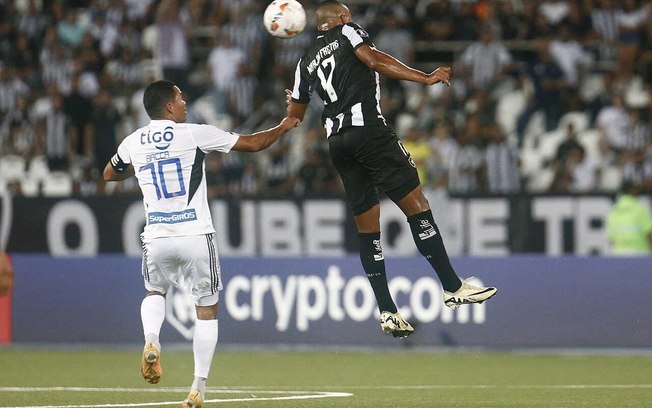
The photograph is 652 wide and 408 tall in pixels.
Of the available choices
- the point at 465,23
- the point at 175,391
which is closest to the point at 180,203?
the point at 175,391

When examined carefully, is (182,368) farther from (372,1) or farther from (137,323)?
(372,1)

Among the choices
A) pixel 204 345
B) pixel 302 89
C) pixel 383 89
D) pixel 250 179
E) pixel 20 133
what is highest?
pixel 383 89

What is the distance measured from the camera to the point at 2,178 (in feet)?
69.2

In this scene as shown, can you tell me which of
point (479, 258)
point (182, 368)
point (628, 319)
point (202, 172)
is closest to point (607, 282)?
point (628, 319)

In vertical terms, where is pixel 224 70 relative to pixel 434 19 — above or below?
below

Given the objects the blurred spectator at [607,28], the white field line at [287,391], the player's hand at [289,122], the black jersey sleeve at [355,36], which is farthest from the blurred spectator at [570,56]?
the player's hand at [289,122]

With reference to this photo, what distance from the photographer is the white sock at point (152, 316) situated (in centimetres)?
980

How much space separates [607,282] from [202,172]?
23.6 feet

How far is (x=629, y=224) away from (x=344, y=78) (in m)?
7.34

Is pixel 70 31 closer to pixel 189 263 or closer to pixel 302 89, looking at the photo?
pixel 302 89

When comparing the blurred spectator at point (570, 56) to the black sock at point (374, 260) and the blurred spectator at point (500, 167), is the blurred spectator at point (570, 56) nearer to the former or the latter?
the blurred spectator at point (500, 167)

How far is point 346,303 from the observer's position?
53.8 ft

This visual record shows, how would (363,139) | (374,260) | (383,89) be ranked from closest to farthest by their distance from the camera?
(363,139) < (374,260) < (383,89)

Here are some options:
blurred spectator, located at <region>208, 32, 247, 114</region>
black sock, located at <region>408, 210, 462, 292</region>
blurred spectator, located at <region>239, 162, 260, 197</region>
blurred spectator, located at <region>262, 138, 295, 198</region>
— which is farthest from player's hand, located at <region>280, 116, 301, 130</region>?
blurred spectator, located at <region>208, 32, 247, 114</region>
